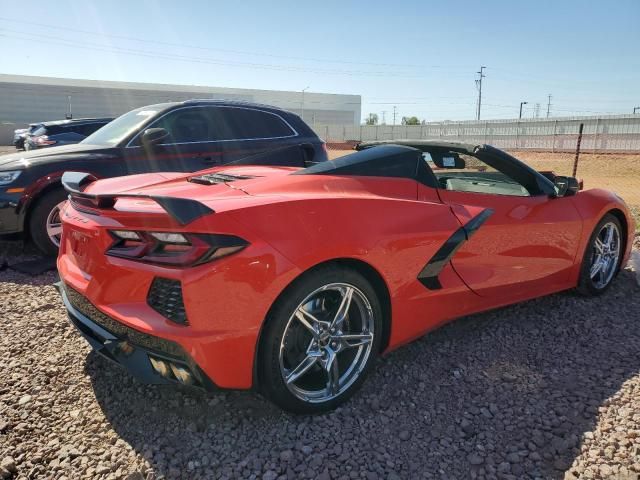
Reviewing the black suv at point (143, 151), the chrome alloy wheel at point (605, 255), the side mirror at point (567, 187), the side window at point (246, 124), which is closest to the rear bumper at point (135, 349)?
the black suv at point (143, 151)

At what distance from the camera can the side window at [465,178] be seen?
356cm

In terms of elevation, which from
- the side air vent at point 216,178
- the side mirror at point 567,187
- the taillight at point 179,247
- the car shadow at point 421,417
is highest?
the side air vent at point 216,178

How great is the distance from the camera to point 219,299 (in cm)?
209

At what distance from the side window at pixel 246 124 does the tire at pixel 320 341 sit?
3.79m

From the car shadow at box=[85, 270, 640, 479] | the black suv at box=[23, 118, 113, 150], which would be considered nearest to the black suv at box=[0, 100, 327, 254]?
the car shadow at box=[85, 270, 640, 479]

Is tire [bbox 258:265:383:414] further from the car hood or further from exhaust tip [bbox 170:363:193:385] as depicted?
the car hood

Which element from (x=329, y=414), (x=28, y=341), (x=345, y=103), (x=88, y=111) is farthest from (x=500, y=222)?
(x=345, y=103)

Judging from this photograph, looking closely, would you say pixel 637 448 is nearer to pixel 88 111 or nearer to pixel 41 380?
pixel 41 380

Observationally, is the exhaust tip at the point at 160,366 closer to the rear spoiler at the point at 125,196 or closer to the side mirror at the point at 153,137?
the rear spoiler at the point at 125,196

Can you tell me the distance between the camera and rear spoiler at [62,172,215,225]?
204cm

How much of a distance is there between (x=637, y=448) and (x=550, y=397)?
48 centimetres

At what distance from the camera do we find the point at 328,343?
100 inches

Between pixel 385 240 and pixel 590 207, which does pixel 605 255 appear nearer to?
pixel 590 207

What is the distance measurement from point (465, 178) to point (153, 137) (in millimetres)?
3148
